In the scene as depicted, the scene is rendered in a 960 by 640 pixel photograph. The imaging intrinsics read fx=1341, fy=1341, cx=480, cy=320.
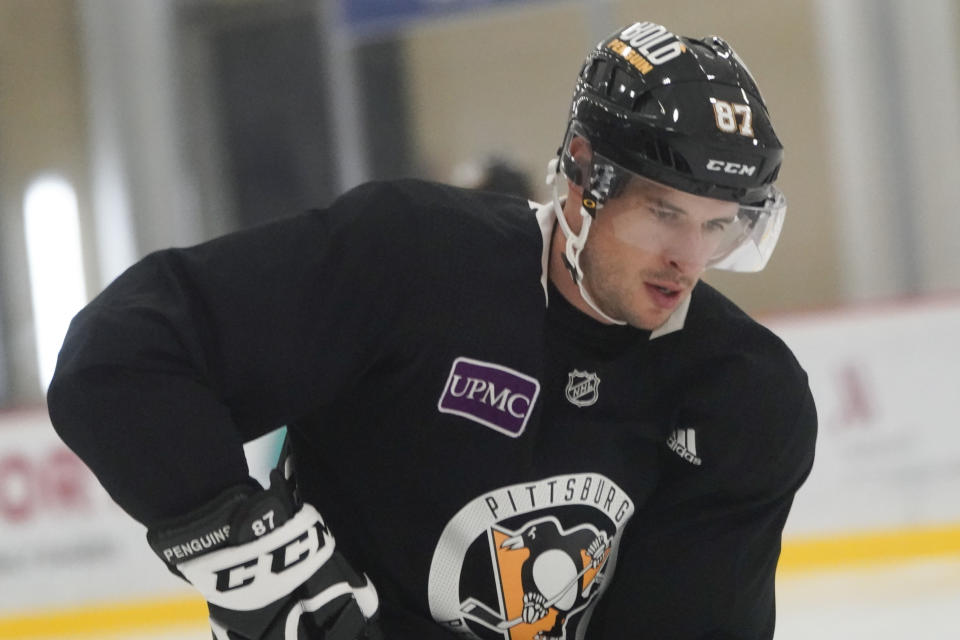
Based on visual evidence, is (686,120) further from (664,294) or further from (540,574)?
(540,574)

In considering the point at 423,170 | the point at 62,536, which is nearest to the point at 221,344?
the point at 62,536

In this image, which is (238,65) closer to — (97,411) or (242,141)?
(242,141)

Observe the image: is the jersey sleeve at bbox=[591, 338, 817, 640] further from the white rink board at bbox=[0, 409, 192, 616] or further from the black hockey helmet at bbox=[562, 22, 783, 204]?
the white rink board at bbox=[0, 409, 192, 616]

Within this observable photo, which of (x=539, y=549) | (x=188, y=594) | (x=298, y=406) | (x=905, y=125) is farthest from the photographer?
(x=905, y=125)

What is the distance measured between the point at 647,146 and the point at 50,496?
3.15 m

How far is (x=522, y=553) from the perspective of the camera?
1578 millimetres

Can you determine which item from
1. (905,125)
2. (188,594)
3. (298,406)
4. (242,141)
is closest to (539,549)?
(298,406)

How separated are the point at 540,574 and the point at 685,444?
0.24m

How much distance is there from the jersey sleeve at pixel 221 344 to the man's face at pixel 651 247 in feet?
0.78

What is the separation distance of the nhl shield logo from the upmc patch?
6 centimetres

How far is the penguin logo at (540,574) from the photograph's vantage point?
1.58 metres

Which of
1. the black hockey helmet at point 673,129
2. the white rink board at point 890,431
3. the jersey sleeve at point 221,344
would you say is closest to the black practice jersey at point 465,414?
the jersey sleeve at point 221,344

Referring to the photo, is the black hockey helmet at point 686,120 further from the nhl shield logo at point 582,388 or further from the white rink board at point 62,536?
the white rink board at point 62,536

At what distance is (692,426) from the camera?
1.64 meters
